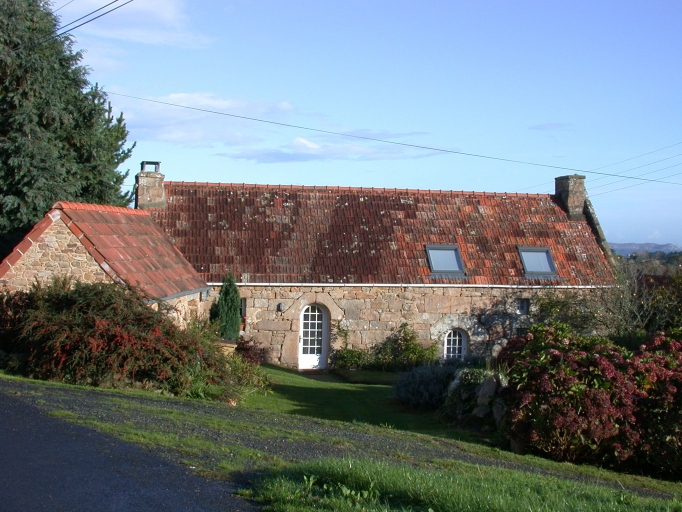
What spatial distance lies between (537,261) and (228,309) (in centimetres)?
1002

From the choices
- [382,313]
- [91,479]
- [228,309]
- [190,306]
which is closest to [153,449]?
[91,479]

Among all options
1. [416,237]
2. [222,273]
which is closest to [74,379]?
[222,273]

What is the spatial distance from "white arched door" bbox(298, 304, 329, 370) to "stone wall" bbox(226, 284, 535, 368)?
324 mm

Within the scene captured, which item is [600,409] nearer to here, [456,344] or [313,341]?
Answer: [456,344]

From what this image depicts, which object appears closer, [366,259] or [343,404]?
[343,404]

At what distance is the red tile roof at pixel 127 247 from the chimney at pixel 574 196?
12.9 metres

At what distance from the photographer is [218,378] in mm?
14594

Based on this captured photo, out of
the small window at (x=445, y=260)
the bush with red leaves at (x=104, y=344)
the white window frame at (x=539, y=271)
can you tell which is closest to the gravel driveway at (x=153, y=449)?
the bush with red leaves at (x=104, y=344)

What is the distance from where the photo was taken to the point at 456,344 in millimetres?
23094

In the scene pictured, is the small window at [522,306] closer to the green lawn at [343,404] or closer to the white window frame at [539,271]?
the white window frame at [539,271]

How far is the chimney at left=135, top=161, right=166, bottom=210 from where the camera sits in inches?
891

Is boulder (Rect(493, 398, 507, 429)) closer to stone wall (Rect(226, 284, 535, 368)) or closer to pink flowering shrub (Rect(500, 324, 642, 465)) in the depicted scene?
pink flowering shrub (Rect(500, 324, 642, 465))

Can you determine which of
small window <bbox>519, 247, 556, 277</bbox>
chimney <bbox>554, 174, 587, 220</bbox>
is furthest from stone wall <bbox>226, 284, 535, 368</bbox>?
chimney <bbox>554, 174, 587, 220</bbox>

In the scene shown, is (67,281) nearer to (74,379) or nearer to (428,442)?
(74,379)
